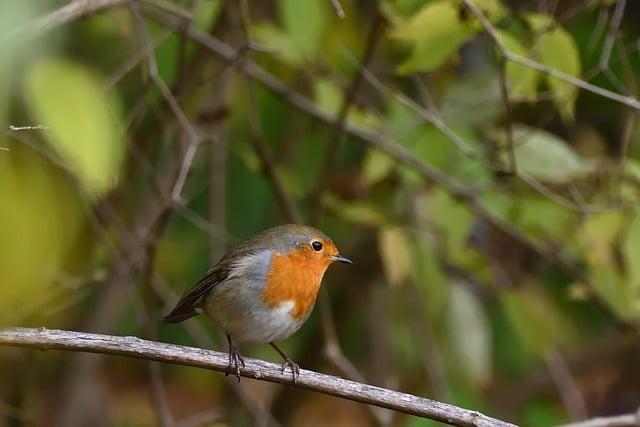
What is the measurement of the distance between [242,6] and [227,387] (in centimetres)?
232

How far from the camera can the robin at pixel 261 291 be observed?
3545 millimetres

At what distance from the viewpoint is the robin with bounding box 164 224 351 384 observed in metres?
3.54

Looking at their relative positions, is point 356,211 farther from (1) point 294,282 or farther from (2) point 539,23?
(2) point 539,23

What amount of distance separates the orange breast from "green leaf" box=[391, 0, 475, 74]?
749 mm

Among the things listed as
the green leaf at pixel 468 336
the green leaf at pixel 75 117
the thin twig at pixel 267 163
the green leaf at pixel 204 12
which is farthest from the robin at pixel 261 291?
the green leaf at pixel 75 117

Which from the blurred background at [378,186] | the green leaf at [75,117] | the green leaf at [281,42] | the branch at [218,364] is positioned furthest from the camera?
the green leaf at [281,42]

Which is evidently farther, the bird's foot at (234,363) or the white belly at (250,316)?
the white belly at (250,316)

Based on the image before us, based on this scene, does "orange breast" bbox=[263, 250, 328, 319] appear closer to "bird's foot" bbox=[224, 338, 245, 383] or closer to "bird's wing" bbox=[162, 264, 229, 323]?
"bird's wing" bbox=[162, 264, 229, 323]

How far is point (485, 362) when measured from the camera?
500cm

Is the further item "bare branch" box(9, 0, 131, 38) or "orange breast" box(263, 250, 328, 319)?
"orange breast" box(263, 250, 328, 319)

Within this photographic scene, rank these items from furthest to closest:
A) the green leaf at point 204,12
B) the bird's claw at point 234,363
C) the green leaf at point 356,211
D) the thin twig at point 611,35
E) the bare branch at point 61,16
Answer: the green leaf at point 356,211 → the green leaf at point 204,12 → the thin twig at point 611,35 → the bird's claw at point 234,363 → the bare branch at point 61,16

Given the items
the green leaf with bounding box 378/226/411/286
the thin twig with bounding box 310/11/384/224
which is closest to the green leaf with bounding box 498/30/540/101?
the thin twig with bounding box 310/11/384/224

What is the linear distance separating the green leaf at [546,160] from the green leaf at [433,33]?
0.91 meters

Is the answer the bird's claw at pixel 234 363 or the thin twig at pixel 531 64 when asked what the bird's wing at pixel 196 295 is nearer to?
the bird's claw at pixel 234 363
